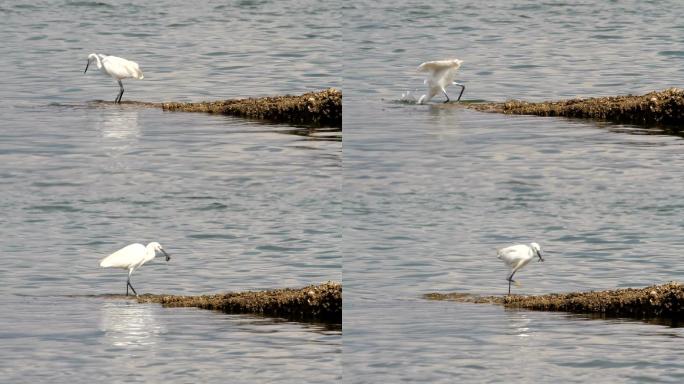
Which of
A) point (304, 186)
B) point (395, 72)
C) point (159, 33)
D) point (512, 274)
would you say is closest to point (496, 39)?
point (395, 72)

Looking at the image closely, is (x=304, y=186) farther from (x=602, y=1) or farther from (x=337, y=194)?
(x=602, y=1)

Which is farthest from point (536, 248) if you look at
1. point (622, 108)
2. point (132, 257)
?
point (132, 257)

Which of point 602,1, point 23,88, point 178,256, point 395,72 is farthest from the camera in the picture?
point 602,1

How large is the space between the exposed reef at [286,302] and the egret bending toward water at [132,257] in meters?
0.84

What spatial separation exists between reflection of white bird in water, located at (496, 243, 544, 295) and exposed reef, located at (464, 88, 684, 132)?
169 cm

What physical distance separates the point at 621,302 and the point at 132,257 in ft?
13.4

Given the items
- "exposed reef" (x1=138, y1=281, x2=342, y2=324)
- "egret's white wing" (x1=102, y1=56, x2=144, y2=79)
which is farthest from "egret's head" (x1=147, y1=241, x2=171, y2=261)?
"egret's white wing" (x1=102, y1=56, x2=144, y2=79)

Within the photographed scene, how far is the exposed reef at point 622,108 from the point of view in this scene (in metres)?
11.9

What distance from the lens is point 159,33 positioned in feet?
57.1

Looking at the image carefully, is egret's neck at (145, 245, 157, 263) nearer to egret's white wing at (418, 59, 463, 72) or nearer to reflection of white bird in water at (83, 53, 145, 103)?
reflection of white bird in water at (83, 53, 145, 103)

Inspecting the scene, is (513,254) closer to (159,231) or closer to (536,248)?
(536,248)

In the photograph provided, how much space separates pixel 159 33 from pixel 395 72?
14.6 ft

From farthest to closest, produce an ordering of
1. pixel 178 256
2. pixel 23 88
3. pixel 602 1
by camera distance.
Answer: pixel 602 1
pixel 23 88
pixel 178 256

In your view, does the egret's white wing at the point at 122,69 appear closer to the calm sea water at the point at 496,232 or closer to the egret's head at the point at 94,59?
the egret's head at the point at 94,59
